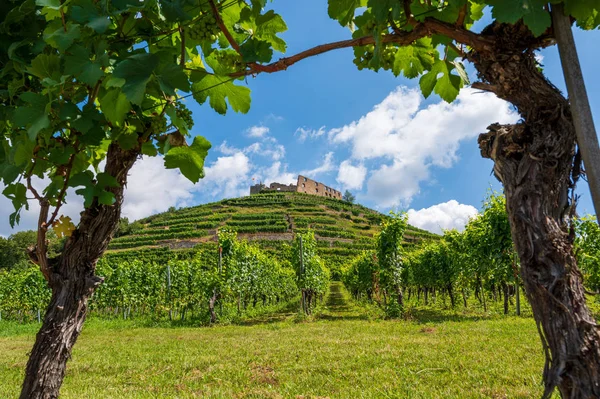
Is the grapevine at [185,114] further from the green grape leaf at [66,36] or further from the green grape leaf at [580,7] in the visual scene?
the green grape leaf at [580,7]

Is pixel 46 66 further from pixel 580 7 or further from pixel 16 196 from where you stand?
pixel 580 7

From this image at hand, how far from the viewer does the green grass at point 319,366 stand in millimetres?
4516

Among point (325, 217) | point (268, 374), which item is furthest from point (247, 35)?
point (325, 217)

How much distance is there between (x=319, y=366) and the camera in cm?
573

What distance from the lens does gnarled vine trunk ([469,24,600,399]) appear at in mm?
892

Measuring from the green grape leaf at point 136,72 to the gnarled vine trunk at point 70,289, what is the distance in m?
1.04

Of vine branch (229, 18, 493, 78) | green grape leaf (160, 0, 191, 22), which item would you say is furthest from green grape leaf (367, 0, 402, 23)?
green grape leaf (160, 0, 191, 22)

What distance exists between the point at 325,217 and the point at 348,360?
60.7 m

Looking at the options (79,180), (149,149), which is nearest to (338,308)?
(149,149)

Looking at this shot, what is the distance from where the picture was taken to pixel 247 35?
1.42 m

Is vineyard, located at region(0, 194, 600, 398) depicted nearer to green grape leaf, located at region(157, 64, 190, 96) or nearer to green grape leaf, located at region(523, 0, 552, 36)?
green grape leaf, located at region(523, 0, 552, 36)

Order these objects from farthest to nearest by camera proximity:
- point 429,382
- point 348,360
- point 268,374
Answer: point 348,360
point 268,374
point 429,382

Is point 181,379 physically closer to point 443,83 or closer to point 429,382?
point 429,382

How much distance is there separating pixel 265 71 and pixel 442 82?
778 millimetres
